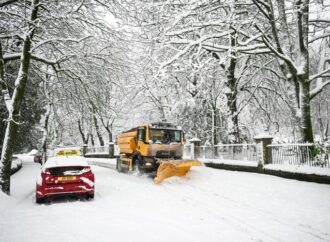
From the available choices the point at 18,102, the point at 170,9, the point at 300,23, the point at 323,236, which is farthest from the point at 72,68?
the point at 323,236

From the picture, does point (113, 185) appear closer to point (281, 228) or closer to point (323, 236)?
point (281, 228)

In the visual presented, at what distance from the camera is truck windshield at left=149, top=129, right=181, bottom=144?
50.3 feet

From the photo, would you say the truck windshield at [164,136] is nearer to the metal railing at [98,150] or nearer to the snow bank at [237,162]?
the snow bank at [237,162]

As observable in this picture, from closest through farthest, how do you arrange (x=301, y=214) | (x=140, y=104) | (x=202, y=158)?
(x=301, y=214) → (x=202, y=158) → (x=140, y=104)

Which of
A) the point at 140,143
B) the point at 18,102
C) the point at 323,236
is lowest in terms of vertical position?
the point at 323,236

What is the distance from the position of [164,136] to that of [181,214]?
8.21 meters

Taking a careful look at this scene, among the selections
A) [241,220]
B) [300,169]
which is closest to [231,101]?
[300,169]

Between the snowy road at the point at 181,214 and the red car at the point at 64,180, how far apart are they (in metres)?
0.37

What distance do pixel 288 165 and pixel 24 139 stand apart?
22661mm

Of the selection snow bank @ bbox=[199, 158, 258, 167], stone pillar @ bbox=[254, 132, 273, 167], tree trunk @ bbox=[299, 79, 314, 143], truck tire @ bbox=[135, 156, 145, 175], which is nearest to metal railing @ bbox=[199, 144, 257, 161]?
snow bank @ bbox=[199, 158, 258, 167]

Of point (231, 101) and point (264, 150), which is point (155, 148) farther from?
point (231, 101)

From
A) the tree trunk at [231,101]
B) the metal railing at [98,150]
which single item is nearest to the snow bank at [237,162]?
the tree trunk at [231,101]

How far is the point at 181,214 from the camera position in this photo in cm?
Answer: 759

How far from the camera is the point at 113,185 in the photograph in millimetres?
12812
